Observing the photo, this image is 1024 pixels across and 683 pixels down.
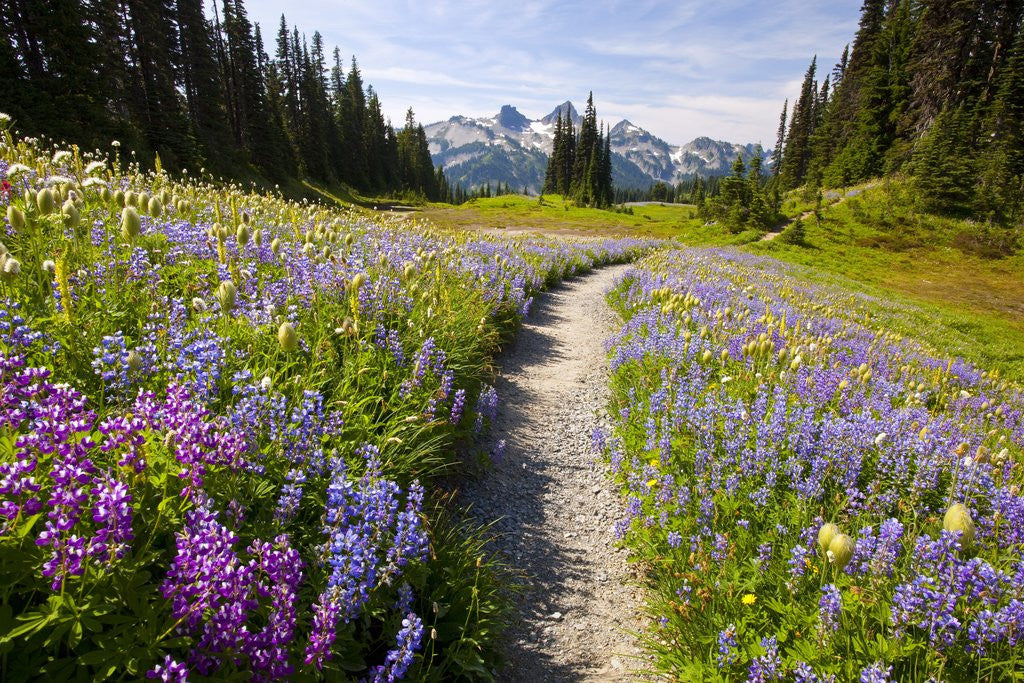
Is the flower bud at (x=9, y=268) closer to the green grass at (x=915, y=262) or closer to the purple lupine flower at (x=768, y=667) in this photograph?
the purple lupine flower at (x=768, y=667)

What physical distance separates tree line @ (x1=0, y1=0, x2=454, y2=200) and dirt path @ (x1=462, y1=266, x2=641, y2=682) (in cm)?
660

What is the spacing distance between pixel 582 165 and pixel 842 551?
9681 cm

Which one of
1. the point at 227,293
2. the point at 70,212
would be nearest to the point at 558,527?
the point at 227,293

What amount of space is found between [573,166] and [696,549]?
3956 inches

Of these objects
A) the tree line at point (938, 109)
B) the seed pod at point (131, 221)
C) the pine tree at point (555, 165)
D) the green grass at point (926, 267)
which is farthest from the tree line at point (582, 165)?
the seed pod at point (131, 221)

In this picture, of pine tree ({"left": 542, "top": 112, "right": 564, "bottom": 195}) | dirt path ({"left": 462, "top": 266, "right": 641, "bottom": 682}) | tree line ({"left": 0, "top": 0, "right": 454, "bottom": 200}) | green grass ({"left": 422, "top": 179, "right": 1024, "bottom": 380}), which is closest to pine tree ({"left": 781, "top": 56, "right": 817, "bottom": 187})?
green grass ({"left": 422, "top": 179, "right": 1024, "bottom": 380})

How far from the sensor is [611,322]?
11.8 meters

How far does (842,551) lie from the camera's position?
2424 mm

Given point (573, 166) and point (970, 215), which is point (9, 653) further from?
point (573, 166)

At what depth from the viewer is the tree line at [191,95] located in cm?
2419

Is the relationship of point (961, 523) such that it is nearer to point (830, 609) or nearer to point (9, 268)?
point (830, 609)

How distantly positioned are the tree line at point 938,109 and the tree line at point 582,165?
3350 cm

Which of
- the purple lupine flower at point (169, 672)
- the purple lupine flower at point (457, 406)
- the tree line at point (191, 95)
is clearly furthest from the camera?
the tree line at point (191, 95)

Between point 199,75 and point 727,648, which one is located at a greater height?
point 199,75
